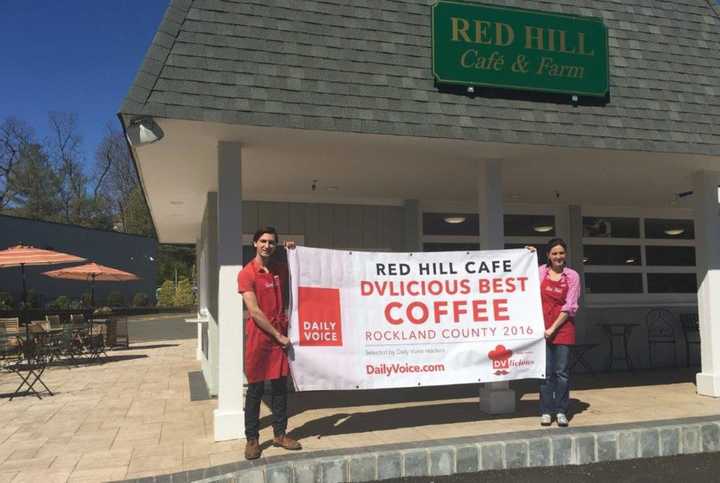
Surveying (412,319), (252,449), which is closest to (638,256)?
(412,319)

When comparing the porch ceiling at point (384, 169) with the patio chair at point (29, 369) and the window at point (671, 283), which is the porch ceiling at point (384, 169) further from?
the patio chair at point (29, 369)

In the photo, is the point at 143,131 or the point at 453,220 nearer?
the point at 143,131

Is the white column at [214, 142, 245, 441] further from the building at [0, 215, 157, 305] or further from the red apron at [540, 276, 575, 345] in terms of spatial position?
the building at [0, 215, 157, 305]

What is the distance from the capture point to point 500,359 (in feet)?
20.1

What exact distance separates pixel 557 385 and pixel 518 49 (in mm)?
3552

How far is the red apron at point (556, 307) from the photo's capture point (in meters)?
6.07

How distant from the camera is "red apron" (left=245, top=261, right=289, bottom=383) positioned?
17.2ft

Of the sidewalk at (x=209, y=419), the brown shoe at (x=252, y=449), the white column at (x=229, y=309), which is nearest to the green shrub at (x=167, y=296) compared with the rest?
the sidewalk at (x=209, y=419)

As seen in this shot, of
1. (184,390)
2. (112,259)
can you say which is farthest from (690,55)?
(112,259)

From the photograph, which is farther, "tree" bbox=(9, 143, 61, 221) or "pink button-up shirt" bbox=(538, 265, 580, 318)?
"tree" bbox=(9, 143, 61, 221)

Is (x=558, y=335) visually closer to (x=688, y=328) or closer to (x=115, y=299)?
(x=688, y=328)

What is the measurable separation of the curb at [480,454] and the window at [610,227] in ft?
18.5

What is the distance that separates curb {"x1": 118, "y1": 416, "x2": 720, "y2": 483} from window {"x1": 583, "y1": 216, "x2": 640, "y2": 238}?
5628 mm

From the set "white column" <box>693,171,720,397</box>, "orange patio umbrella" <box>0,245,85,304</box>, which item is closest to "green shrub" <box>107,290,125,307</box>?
"orange patio umbrella" <box>0,245,85,304</box>
